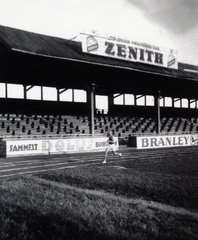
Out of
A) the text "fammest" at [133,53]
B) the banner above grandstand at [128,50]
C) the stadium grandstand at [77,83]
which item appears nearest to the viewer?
the stadium grandstand at [77,83]

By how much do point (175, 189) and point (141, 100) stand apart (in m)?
32.3

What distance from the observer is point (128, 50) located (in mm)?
26203

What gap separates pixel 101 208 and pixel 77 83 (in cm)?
2405

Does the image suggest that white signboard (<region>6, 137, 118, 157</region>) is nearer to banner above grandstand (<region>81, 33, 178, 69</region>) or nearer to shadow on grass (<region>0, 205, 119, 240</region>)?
banner above grandstand (<region>81, 33, 178, 69</region>)

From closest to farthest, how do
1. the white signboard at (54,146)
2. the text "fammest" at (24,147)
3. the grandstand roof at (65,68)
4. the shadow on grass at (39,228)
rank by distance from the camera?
the shadow on grass at (39,228), the text "fammest" at (24,147), the white signboard at (54,146), the grandstand roof at (65,68)

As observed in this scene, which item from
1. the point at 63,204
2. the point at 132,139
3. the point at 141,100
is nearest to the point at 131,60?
the point at 132,139

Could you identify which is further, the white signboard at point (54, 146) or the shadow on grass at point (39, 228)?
the white signboard at point (54, 146)

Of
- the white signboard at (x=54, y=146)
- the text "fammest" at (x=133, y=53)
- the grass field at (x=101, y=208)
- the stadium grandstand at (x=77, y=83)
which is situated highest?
the text "fammest" at (x=133, y=53)

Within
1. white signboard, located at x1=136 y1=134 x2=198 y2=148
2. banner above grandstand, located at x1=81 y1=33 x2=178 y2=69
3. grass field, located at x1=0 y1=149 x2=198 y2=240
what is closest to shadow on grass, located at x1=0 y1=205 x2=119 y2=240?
grass field, located at x1=0 y1=149 x2=198 y2=240

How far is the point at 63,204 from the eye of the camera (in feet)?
21.9

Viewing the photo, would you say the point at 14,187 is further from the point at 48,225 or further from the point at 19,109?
the point at 19,109

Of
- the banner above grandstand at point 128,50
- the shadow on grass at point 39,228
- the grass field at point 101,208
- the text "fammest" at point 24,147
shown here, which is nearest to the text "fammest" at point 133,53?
the banner above grandstand at point 128,50

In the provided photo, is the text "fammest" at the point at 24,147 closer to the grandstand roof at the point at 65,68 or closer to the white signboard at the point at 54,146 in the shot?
the white signboard at the point at 54,146

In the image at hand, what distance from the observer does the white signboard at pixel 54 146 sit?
19.0m
